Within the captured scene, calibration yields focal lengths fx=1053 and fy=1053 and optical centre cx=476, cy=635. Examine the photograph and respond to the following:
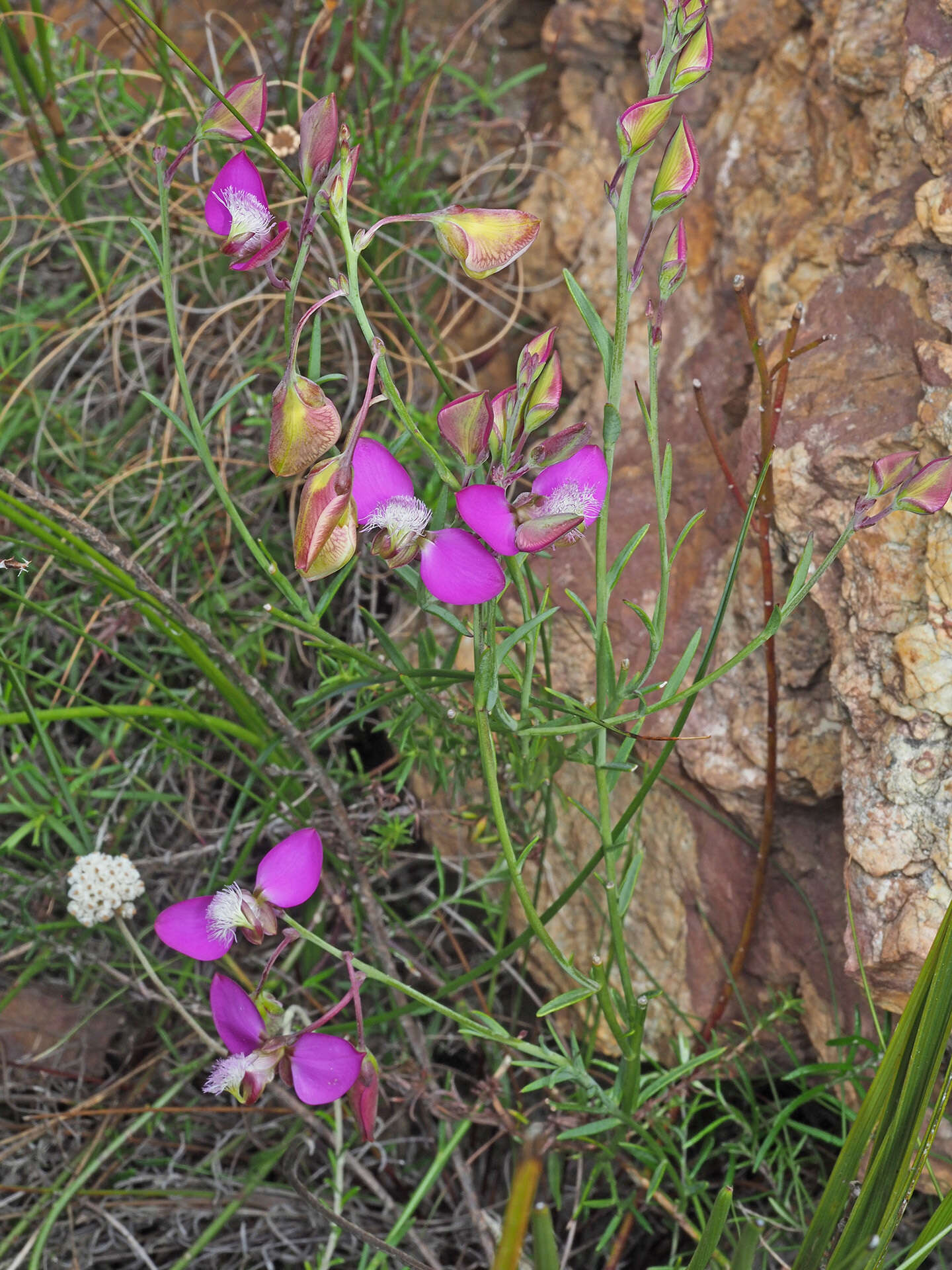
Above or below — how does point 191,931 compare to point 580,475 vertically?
below

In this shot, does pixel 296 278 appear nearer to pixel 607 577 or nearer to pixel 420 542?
pixel 420 542

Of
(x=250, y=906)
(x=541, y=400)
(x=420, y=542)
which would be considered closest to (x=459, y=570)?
(x=420, y=542)

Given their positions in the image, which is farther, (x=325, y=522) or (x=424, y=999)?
(x=424, y=999)

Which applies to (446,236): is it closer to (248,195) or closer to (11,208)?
(248,195)

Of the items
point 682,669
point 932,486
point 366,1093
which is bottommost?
point 366,1093

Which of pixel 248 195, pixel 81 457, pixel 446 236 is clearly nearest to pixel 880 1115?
pixel 446 236

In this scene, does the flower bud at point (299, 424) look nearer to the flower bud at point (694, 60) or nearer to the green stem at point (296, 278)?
the green stem at point (296, 278)
